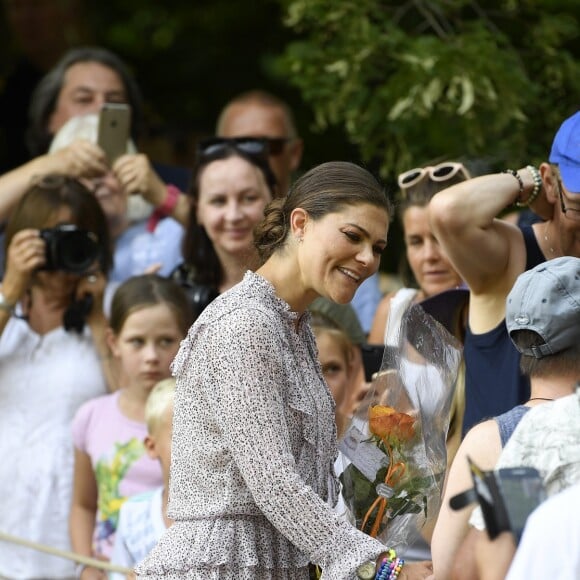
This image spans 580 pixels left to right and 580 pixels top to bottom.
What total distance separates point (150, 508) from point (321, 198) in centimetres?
158

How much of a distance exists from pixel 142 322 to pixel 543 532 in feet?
9.44

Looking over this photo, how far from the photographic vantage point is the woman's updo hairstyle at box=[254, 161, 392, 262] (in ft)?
10.6

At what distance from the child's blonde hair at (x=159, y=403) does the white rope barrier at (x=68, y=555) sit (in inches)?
18.0

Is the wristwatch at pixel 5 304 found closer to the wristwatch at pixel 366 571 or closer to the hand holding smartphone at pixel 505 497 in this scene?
the wristwatch at pixel 366 571

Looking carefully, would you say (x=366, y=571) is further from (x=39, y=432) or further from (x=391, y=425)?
(x=39, y=432)

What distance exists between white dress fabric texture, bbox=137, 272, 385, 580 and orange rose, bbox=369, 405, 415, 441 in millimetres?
107

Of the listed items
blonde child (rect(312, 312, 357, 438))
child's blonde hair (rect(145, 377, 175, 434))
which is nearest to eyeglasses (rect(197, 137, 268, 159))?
blonde child (rect(312, 312, 357, 438))

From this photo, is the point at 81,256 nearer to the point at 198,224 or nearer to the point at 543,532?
the point at 198,224

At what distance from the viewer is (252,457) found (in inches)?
120

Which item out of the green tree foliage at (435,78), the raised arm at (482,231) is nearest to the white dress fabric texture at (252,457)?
the raised arm at (482,231)

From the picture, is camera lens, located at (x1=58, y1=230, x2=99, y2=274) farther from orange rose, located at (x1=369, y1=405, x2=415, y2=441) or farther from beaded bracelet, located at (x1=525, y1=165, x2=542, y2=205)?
orange rose, located at (x1=369, y1=405, x2=415, y2=441)

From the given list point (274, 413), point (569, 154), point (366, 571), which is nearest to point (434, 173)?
point (569, 154)

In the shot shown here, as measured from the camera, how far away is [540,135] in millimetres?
6203

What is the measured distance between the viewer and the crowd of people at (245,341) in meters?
3.02
